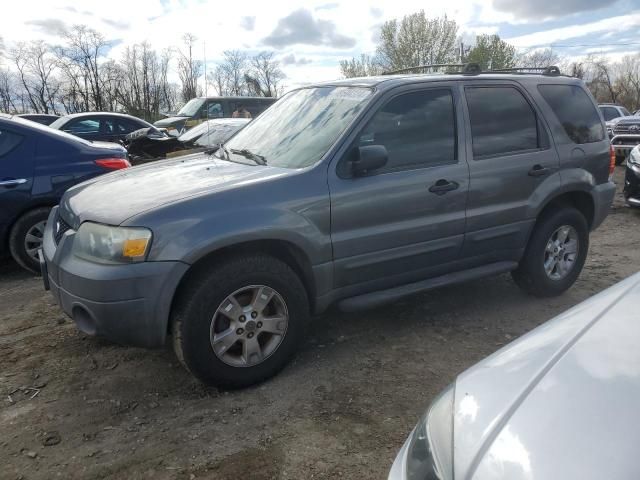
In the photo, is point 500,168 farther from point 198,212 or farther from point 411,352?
point 198,212

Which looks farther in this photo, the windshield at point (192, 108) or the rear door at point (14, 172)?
the windshield at point (192, 108)

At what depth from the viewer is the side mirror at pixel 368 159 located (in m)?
3.26

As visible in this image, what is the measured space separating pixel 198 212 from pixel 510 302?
2961mm

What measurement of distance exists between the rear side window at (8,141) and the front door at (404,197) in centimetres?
370

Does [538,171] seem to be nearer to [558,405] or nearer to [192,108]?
[558,405]

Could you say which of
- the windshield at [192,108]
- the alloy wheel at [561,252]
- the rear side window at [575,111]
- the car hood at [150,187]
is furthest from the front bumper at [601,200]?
the windshield at [192,108]

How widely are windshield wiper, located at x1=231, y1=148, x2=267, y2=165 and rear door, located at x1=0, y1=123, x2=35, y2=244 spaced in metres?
2.50

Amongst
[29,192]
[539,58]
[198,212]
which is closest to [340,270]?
[198,212]

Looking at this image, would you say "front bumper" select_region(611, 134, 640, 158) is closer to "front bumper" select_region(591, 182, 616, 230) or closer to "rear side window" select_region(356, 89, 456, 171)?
"front bumper" select_region(591, 182, 616, 230)

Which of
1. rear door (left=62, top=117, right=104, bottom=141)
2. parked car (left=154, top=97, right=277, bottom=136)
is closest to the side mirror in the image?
rear door (left=62, top=117, right=104, bottom=141)

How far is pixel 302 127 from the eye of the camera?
3.70m

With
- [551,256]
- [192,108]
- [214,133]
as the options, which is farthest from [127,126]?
[551,256]

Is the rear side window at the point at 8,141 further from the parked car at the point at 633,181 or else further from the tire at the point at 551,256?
the parked car at the point at 633,181

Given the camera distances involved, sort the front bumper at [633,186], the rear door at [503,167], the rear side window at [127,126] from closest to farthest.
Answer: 1. the rear door at [503,167]
2. the front bumper at [633,186]
3. the rear side window at [127,126]
